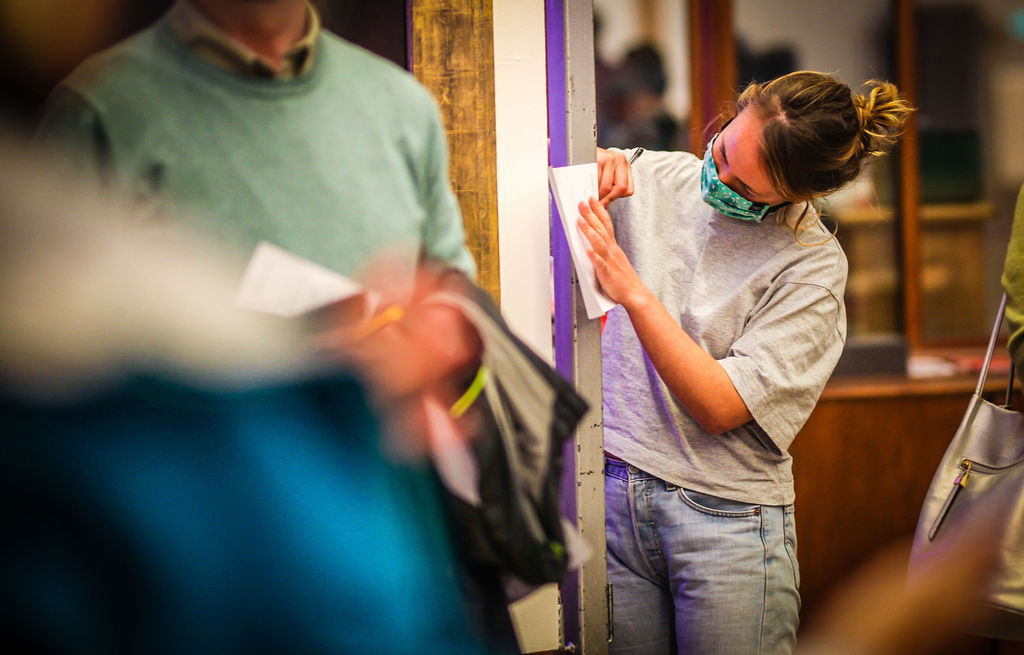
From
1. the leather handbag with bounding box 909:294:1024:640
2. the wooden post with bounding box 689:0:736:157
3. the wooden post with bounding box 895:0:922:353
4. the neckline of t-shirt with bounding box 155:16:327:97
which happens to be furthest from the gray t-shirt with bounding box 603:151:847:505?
the wooden post with bounding box 895:0:922:353

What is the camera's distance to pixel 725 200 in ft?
4.09

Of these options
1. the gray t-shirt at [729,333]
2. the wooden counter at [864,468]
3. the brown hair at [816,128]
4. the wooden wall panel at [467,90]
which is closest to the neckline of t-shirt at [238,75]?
the wooden wall panel at [467,90]

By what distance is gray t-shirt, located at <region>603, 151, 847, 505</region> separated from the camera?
1203 mm

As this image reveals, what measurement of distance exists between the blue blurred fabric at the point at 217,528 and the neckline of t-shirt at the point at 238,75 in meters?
0.29

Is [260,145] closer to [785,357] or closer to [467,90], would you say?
[467,90]

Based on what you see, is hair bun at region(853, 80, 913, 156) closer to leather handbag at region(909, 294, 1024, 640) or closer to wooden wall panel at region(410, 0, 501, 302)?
leather handbag at region(909, 294, 1024, 640)

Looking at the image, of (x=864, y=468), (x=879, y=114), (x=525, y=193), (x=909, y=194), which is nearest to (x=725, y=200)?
(x=879, y=114)

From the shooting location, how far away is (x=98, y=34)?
755mm

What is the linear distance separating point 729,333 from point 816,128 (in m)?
0.32

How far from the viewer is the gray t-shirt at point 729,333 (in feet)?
3.95

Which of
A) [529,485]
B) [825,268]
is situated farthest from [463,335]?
[825,268]

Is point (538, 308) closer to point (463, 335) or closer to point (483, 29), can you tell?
point (463, 335)

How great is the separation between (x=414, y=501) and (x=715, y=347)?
59 cm

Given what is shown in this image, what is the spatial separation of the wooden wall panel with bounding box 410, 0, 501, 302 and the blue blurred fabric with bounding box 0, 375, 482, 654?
0.97 ft
